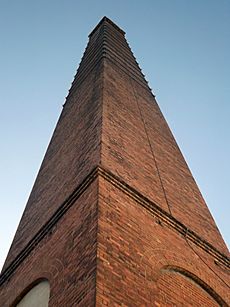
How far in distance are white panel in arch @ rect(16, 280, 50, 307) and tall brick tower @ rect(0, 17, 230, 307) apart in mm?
17

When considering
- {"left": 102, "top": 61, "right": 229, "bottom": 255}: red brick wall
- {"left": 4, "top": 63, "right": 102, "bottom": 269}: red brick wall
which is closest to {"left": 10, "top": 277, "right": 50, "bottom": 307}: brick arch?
{"left": 4, "top": 63, "right": 102, "bottom": 269}: red brick wall

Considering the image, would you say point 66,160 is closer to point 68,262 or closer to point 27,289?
point 27,289

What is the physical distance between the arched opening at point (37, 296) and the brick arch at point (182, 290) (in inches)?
59.6

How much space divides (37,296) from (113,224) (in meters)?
1.53

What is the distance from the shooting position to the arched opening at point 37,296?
697cm

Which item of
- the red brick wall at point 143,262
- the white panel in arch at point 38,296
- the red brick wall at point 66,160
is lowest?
the white panel in arch at point 38,296

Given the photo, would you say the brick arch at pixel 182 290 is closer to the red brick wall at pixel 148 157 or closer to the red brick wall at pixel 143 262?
→ the red brick wall at pixel 143 262

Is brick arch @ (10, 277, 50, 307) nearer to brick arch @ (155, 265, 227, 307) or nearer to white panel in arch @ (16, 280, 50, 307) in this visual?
white panel in arch @ (16, 280, 50, 307)

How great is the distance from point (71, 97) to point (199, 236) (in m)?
6.45

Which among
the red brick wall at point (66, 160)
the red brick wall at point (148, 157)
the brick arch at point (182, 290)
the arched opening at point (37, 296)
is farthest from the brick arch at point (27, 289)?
the red brick wall at point (148, 157)

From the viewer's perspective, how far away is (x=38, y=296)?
7.23 m

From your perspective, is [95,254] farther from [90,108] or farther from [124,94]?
[124,94]

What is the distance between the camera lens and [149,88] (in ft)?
49.6

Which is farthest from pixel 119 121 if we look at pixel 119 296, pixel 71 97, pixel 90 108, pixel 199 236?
pixel 119 296
